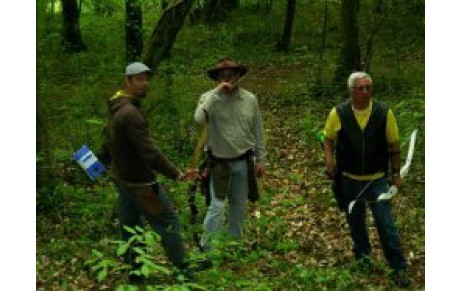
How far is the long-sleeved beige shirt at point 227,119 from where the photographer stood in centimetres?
712

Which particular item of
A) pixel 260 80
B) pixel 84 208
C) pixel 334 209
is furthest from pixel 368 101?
pixel 260 80

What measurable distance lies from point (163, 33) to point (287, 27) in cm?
1553

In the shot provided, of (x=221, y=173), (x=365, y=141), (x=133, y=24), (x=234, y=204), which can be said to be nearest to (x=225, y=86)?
(x=221, y=173)

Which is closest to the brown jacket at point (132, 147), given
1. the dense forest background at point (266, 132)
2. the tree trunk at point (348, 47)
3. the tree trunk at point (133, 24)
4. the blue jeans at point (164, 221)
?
the blue jeans at point (164, 221)

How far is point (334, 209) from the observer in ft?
31.2

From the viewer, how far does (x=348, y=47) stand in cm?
1686

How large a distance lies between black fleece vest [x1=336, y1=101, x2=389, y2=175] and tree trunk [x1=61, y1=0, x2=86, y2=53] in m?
17.7

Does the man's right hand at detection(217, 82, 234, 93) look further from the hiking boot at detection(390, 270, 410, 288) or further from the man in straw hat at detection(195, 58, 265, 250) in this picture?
the hiking boot at detection(390, 270, 410, 288)

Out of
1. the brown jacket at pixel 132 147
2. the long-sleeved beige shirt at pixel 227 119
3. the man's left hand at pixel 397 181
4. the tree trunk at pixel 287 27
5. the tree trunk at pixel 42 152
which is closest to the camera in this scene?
the brown jacket at pixel 132 147

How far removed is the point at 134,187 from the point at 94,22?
21331mm

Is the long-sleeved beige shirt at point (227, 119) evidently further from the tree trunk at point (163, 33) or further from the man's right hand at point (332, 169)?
Result: the tree trunk at point (163, 33)

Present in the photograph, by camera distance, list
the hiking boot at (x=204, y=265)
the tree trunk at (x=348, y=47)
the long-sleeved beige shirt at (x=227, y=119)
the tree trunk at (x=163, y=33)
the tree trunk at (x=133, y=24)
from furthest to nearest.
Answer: the tree trunk at (x=348, y=47) → the tree trunk at (x=133, y=24) → the tree trunk at (x=163, y=33) → the long-sleeved beige shirt at (x=227, y=119) → the hiking boot at (x=204, y=265)

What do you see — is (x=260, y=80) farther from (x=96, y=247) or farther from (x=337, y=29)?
(x=96, y=247)

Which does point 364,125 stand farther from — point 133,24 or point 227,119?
point 133,24
